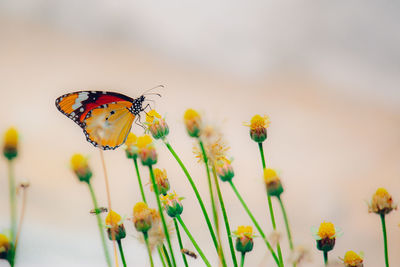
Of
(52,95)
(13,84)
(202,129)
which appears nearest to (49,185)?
(52,95)

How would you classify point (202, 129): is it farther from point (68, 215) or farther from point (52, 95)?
point (52, 95)

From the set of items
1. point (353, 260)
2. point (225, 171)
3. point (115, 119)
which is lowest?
point (353, 260)

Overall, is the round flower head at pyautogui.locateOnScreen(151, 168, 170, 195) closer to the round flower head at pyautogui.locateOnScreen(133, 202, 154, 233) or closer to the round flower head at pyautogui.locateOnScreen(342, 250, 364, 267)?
the round flower head at pyautogui.locateOnScreen(133, 202, 154, 233)

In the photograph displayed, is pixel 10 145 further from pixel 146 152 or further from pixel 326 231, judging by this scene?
pixel 326 231

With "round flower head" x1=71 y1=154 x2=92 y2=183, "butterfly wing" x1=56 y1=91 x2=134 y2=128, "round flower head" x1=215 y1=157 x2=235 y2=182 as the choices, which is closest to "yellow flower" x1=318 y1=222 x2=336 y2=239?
"round flower head" x1=215 y1=157 x2=235 y2=182

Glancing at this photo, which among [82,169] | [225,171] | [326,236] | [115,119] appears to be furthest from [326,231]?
[115,119]

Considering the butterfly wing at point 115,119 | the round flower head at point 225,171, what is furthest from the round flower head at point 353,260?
the butterfly wing at point 115,119
